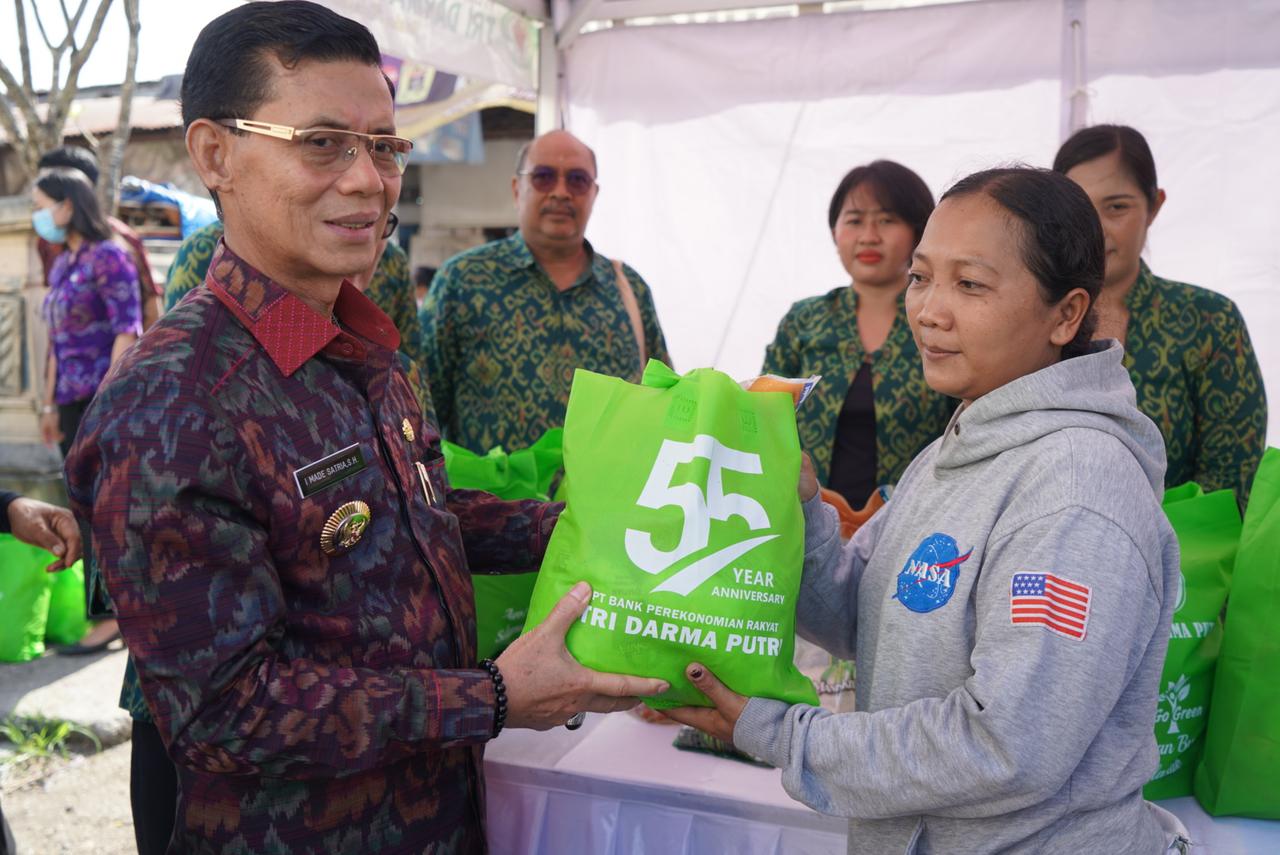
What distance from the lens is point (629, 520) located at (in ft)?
4.46

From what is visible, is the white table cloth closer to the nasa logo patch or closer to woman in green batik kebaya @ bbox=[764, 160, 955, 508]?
the nasa logo patch

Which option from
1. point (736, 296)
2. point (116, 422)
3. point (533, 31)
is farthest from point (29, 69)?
point (116, 422)

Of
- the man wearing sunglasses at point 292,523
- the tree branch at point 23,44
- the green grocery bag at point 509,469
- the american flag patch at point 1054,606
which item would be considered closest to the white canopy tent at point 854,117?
the green grocery bag at point 509,469

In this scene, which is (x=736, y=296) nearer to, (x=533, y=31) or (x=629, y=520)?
(x=533, y=31)

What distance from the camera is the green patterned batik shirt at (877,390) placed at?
9.14 ft

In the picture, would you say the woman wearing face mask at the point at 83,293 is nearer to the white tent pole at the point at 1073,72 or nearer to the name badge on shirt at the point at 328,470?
the name badge on shirt at the point at 328,470

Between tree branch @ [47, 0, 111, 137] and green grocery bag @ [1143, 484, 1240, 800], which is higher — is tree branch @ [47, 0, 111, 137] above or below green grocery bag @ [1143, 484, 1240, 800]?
above

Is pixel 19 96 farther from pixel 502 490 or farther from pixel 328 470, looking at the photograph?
pixel 328 470

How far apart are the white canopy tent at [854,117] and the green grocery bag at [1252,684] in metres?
2.12

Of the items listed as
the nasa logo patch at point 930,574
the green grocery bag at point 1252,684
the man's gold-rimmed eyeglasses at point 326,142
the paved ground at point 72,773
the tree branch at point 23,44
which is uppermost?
the tree branch at point 23,44

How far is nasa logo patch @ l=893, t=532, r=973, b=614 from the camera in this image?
4.16 ft

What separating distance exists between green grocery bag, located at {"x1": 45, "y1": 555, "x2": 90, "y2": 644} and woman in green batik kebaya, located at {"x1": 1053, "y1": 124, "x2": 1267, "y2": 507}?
15.6 ft

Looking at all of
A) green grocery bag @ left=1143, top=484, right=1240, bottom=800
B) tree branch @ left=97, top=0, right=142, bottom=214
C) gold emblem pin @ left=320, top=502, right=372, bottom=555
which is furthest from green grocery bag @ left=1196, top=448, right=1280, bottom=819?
tree branch @ left=97, top=0, right=142, bottom=214

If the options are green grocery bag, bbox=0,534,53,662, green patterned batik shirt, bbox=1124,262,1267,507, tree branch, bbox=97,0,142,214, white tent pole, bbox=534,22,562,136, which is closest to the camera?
green patterned batik shirt, bbox=1124,262,1267,507
